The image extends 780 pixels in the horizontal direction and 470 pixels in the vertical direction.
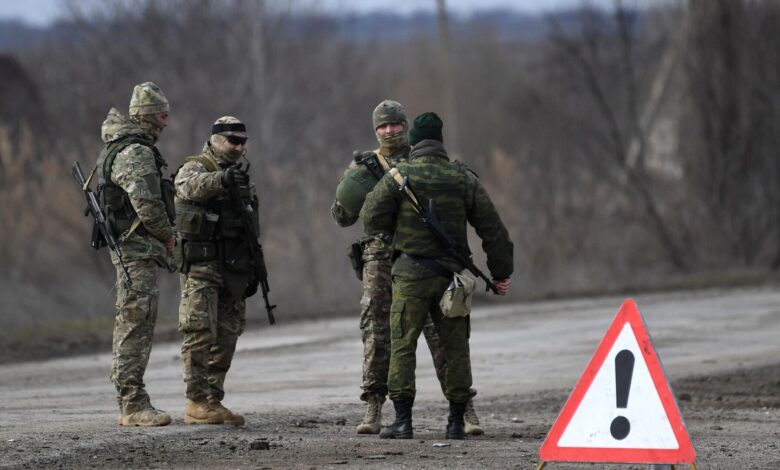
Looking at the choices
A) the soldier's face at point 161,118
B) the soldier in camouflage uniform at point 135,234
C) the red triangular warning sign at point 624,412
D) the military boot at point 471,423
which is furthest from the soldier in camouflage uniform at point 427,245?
the red triangular warning sign at point 624,412

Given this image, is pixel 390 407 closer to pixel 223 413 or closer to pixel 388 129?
pixel 223 413

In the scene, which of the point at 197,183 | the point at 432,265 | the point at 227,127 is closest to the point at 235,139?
the point at 227,127

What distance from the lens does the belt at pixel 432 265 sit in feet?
30.3

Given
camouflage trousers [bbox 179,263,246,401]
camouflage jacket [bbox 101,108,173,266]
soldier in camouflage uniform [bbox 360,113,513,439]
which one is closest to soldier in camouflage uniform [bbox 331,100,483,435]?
soldier in camouflage uniform [bbox 360,113,513,439]

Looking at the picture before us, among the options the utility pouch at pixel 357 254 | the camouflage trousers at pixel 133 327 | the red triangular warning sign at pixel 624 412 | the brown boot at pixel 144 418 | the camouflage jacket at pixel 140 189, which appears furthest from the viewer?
the utility pouch at pixel 357 254

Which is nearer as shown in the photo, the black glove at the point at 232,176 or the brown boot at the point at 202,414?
the black glove at the point at 232,176

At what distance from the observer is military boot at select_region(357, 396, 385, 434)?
991 centimetres

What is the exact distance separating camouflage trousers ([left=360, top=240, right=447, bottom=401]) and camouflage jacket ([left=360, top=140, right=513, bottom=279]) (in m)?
0.52

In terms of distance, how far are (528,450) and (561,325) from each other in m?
10.9

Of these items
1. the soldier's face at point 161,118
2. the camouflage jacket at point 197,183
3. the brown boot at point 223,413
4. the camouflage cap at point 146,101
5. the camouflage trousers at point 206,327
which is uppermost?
the camouflage cap at point 146,101

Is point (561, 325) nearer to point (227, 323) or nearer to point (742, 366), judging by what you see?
point (742, 366)

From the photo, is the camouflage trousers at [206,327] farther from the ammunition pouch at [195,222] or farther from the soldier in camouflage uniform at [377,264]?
the soldier in camouflage uniform at [377,264]

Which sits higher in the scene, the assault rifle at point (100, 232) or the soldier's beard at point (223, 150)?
the soldier's beard at point (223, 150)

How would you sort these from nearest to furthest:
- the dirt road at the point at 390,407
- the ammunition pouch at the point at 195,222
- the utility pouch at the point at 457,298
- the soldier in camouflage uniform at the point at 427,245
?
1. the dirt road at the point at 390,407
2. the utility pouch at the point at 457,298
3. the soldier in camouflage uniform at the point at 427,245
4. the ammunition pouch at the point at 195,222
